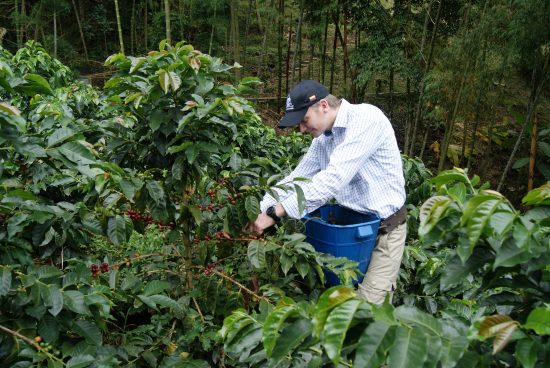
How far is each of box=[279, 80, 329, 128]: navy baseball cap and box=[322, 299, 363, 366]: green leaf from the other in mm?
1471

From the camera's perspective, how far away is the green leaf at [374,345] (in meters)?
0.82

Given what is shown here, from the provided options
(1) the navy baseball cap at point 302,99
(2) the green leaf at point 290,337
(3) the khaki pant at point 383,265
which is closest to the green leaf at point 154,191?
(1) the navy baseball cap at point 302,99

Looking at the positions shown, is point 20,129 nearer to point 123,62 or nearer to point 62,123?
point 123,62

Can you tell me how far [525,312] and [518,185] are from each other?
865 cm

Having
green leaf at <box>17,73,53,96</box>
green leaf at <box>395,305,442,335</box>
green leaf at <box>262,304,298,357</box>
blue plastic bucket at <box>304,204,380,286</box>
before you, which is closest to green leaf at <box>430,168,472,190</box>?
green leaf at <box>395,305,442,335</box>

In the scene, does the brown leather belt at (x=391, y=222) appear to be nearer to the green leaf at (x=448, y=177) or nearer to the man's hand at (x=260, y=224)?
the man's hand at (x=260, y=224)

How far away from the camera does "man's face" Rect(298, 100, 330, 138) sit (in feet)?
7.61

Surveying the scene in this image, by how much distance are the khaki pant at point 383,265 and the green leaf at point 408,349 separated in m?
1.65

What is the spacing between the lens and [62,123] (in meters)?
2.45

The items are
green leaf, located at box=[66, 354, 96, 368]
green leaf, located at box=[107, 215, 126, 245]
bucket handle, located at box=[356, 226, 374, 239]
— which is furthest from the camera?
bucket handle, located at box=[356, 226, 374, 239]

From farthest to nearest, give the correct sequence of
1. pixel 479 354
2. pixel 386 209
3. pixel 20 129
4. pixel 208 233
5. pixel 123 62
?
pixel 386 209 < pixel 208 233 < pixel 123 62 < pixel 20 129 < pixel 479 354

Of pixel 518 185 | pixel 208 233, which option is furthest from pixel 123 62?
pixel 518 185

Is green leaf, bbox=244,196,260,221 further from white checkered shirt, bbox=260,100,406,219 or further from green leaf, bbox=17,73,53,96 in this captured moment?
green leaf, bbox=17,73,53,96

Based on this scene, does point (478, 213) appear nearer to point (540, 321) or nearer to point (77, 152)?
point (540, 321)
